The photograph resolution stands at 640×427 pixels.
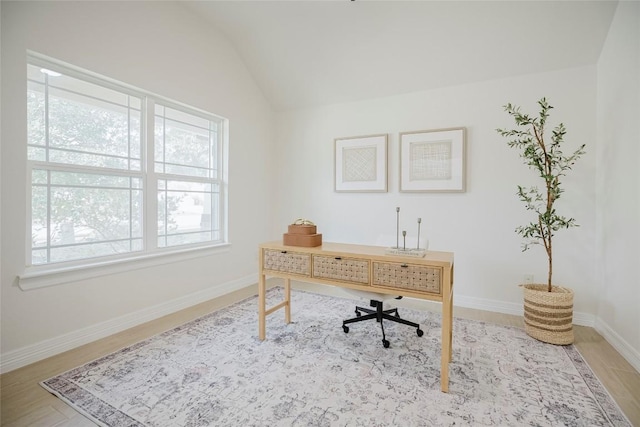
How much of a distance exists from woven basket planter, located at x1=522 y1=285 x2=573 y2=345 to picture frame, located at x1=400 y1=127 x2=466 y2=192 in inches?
53.4

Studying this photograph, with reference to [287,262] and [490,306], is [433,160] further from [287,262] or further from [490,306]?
[287,262]

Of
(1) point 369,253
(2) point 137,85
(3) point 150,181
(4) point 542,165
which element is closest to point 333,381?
(1) point 369,253

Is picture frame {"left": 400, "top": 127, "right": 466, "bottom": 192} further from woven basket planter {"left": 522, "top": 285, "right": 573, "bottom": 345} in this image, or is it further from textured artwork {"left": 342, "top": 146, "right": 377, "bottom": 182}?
woven basket planter {"left": 522, "top": 285, "right": 573, "bottom": 345}

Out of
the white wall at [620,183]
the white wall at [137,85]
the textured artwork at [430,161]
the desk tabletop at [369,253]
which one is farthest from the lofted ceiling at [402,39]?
the desk tabletop at [369,253]

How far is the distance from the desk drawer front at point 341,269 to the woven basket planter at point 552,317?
5.35ft

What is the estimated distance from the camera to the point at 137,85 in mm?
2828

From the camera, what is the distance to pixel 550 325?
98.8 inches

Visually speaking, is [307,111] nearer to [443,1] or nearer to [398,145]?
[398,145]

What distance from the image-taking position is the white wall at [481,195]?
9.71ft

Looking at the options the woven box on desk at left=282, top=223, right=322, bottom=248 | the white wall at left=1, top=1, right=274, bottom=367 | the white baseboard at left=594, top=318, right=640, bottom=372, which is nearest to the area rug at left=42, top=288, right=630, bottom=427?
the white baseboard at left=594, top=318, right=640, bottom=372

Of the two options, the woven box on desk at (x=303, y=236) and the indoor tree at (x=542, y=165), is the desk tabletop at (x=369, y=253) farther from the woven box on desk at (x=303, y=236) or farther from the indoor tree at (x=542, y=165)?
the indoor tree at (x=542, y=165)

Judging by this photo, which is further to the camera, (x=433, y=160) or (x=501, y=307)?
(x=433, y=160)

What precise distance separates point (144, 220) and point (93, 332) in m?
1.06

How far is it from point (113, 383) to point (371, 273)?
1.83 metres
